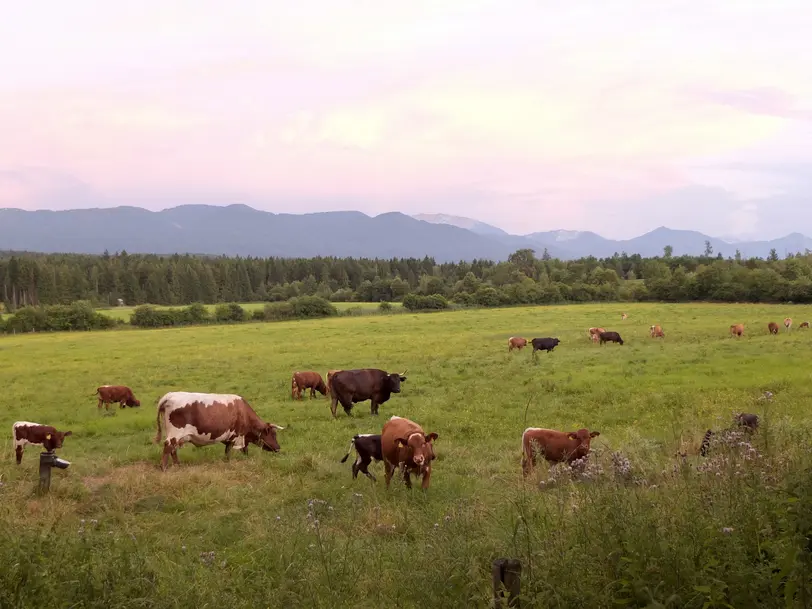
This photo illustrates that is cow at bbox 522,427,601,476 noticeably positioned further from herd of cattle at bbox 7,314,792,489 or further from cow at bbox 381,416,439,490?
cow at bbox 381,416,439,490

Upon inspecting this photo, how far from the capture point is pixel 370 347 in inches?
1469

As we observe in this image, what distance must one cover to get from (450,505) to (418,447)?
1381 mm

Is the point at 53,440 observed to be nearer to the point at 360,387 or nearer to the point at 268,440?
the point at 268,440

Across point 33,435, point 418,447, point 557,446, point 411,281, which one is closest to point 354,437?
point 418,447

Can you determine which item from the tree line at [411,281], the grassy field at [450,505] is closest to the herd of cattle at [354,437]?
the grassy field at [450,505]

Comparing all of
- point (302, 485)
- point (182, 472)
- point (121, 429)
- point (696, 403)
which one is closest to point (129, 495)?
point (182, 472)

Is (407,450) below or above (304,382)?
above

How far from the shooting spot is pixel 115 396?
2108 cm

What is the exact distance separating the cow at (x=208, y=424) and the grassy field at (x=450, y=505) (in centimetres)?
54

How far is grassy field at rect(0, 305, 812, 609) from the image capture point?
13.3 feet

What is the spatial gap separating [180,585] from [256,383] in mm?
20533

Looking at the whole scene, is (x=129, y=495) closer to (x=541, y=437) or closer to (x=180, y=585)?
(x=180, y=585)

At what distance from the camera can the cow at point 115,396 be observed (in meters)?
20.9

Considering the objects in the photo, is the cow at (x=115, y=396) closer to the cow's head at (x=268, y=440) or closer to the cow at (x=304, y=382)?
the cow at (x=304, y=382)
